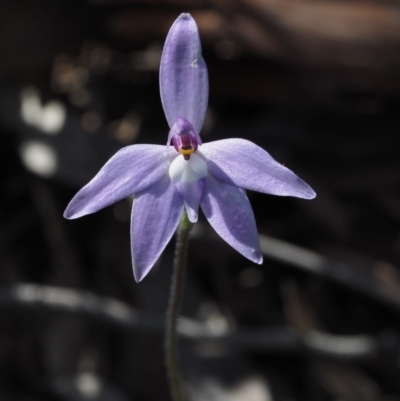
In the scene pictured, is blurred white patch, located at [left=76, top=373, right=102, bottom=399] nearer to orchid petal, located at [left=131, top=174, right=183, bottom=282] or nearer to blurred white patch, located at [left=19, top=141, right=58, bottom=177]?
blurred white patch, located at [left=19, top=141, right=58, bottom=177]

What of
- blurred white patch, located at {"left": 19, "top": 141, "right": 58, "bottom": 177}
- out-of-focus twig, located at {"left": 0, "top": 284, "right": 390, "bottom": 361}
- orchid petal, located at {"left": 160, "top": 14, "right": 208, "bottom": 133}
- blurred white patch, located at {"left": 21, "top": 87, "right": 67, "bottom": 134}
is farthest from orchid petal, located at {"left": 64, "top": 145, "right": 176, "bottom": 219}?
blurred white patch, located at {"left": 21, "top": 87, "right": 67, "bottom": 134}

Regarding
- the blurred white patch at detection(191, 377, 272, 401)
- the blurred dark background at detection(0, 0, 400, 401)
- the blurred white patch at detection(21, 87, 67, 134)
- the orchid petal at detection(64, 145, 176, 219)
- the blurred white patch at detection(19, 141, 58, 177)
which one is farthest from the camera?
the blurred white patch at detection(21, 87, 67, 134)

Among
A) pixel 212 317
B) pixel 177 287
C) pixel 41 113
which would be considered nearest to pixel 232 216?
pixel 177 287

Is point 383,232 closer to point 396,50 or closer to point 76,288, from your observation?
point 396,50

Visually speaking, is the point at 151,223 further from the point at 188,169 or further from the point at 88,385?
the point at 88,385

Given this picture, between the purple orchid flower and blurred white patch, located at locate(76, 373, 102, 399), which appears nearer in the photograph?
the purple orchid flower

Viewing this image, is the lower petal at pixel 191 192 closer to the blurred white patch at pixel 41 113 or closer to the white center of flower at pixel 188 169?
the white center of flower at pixel 188 169

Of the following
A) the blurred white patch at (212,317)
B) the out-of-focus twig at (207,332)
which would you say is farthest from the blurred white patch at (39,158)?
the blurred white patch at (212,317)
